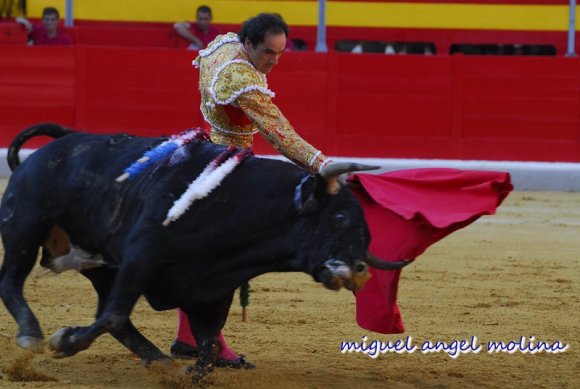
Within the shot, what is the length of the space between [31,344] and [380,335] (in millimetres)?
1372

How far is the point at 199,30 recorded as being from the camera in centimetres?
949

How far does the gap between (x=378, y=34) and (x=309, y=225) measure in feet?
22.8

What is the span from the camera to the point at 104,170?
3521 mm

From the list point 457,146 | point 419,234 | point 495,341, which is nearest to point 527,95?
point 457,146

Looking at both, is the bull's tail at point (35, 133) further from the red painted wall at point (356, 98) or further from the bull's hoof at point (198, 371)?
the red painted wall at point (356, 98)

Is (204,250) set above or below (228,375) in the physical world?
above

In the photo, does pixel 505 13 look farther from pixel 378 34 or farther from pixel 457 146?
pixel 457 146

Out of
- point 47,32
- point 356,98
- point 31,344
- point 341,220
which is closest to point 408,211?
point 341,220

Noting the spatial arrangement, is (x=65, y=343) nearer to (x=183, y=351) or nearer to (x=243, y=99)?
(x=183, y=351)

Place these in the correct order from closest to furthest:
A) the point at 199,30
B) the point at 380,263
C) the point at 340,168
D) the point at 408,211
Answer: the point at 340,168 → the point at 380,263 → the point at 408,211 → the point at 199,30

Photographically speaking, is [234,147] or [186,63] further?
[186,63]

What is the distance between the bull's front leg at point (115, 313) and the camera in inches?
129

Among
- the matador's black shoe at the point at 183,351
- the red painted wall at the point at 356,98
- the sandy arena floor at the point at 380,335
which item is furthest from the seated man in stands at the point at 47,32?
the matador's black shoe at the point at 183,351

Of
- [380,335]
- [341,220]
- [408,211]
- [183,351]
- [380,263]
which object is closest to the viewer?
[341,220]
